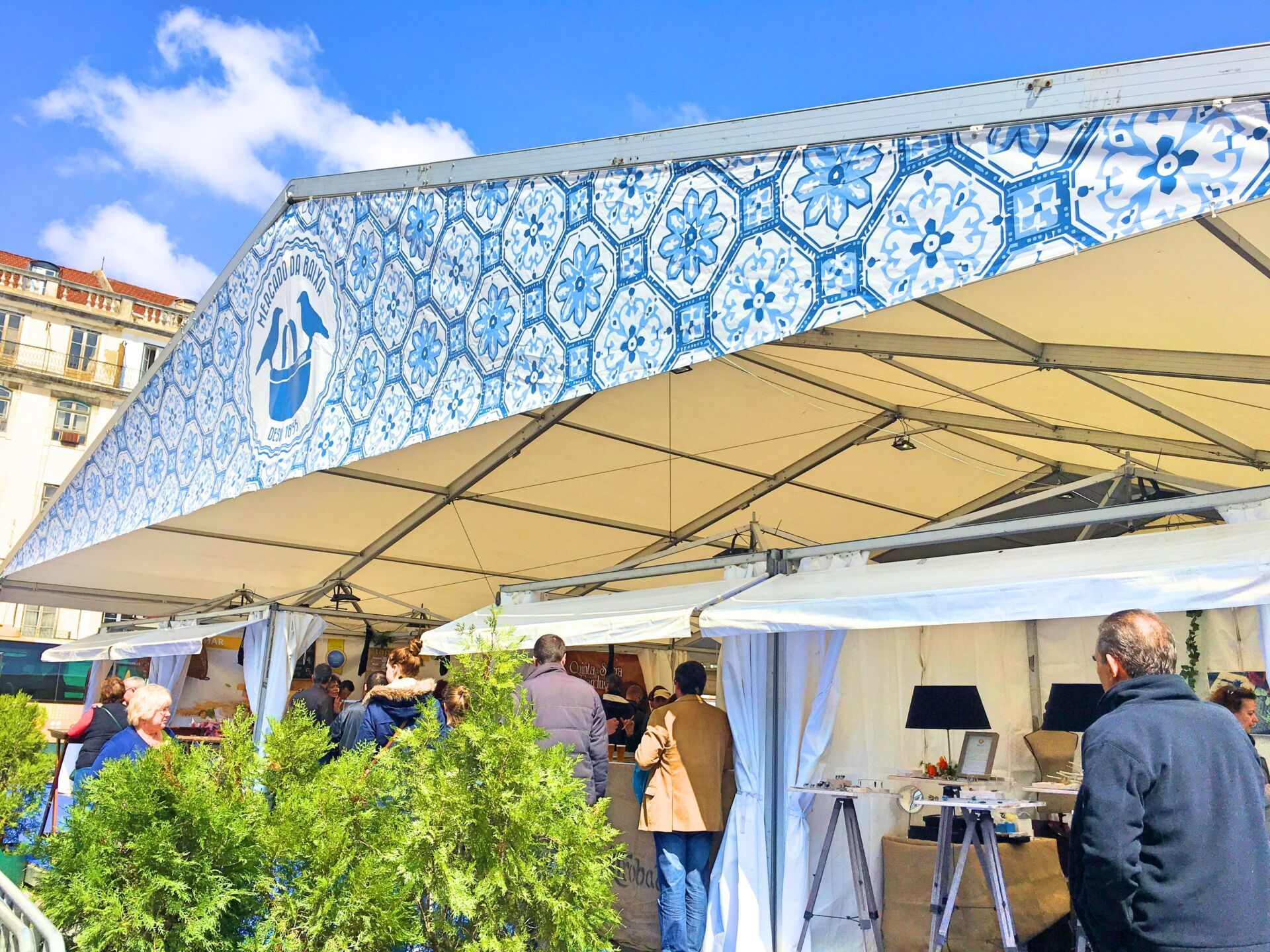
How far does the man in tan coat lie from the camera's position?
4656mm

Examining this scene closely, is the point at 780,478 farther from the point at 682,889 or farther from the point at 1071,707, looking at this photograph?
the point at 682,889

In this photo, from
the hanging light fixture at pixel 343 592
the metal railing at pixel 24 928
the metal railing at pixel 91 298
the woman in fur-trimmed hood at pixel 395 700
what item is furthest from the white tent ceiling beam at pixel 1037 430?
the metal railing at pixel 91 298

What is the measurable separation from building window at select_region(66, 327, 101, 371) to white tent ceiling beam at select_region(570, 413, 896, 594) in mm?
31537

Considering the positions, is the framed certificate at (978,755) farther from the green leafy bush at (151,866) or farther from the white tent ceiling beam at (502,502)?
the green leafy bush at (151,866)

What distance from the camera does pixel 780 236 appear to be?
301 centimetres

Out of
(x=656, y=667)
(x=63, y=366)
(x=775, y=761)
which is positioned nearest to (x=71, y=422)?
(x=63, y=366)

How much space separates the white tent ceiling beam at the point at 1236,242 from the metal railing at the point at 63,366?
35.3 m

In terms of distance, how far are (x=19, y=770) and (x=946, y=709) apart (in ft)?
21.0

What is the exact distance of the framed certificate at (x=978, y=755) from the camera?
490 cm

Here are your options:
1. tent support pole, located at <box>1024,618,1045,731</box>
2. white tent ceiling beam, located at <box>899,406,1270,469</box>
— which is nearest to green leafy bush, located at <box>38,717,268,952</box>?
white tent ceiling beam, located at <box>899,406,1270,469</box>

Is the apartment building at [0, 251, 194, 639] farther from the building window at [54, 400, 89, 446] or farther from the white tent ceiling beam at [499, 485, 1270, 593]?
the white tent ceiling beam at [499, 485, 1270, 593]

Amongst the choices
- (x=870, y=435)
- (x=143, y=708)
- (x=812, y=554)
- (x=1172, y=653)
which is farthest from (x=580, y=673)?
(x=1172, y=653)

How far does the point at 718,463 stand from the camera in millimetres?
6352

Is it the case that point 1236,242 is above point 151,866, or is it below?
above
